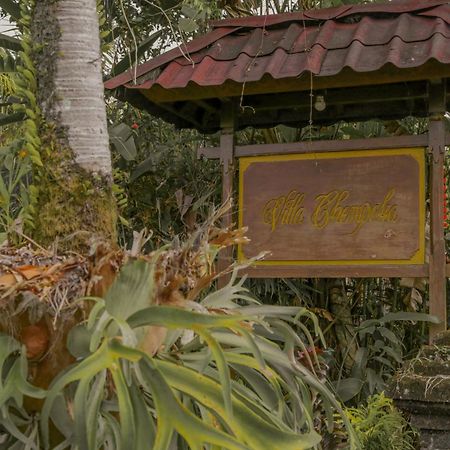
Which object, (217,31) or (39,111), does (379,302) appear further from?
(39,111)

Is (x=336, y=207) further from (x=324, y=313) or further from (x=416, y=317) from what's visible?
(x=324, y=313)

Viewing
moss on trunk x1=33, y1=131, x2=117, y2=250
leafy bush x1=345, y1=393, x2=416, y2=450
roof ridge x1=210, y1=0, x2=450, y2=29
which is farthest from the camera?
roof ridge x1=210, y1=0, x2=450, y2=29

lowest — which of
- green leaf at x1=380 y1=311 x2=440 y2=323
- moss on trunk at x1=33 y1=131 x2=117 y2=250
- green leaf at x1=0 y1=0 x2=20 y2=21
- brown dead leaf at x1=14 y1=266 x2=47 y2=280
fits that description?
green leaf at x1=380 y1=311 x2=440 y2=323

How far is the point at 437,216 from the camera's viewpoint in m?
4.16

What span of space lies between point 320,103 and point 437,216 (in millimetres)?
930

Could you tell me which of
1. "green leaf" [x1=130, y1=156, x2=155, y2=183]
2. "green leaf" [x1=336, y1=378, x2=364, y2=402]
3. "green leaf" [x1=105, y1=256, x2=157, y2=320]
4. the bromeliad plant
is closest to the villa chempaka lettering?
"green leaf" [x1=336, y1=378, x2=364, y2=402]

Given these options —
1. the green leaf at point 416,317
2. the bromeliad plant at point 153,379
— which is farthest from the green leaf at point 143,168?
the bromeliad plant at point 153,379

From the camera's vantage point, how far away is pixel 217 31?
181 inches

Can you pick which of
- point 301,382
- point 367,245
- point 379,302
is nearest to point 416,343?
point 379,302

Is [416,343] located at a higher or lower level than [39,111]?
lower

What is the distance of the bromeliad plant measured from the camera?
1404 millimetres

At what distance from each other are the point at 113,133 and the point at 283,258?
176 cm

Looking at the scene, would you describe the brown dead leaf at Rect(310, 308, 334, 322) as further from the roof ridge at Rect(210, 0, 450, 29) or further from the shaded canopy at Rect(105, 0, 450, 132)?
the roof ridge at Rect(210, 0, 450, 29)

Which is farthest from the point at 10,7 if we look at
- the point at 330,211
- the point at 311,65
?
Result: the point at 330,211
